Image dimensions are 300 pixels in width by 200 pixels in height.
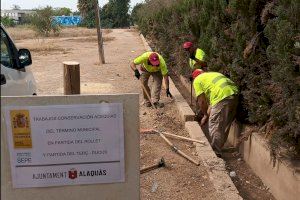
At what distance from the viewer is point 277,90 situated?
5.21 metres

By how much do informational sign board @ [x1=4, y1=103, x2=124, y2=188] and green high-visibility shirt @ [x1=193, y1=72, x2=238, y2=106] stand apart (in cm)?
405

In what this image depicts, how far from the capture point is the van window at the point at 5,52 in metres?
5.52

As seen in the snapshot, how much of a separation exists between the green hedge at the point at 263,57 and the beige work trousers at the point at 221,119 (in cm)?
18

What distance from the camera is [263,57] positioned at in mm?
5980

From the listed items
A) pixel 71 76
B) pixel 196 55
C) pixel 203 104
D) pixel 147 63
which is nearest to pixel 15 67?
pixel 71 76

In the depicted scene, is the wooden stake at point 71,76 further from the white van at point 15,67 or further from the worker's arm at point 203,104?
the worker's arm at point 203,104

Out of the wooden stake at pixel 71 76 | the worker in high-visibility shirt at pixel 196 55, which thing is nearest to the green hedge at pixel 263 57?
the worker in high-visibility shirt at pixel 196 55

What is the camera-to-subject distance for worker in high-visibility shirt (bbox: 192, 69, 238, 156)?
6855 millimetres

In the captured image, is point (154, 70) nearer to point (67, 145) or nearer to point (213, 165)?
point (213, 165)

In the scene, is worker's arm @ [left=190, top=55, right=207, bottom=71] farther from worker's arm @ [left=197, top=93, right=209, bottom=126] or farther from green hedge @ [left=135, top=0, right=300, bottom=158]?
worker's arm @ [left=197, top=93, right=209, bottom=126]

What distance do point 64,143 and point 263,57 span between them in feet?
12.8

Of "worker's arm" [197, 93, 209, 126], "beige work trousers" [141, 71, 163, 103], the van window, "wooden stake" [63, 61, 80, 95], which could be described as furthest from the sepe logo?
"beige work trousers" [141, 71, 163, 103]

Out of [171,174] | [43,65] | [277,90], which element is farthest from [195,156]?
[43,65]

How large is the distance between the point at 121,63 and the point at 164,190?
13729mm
